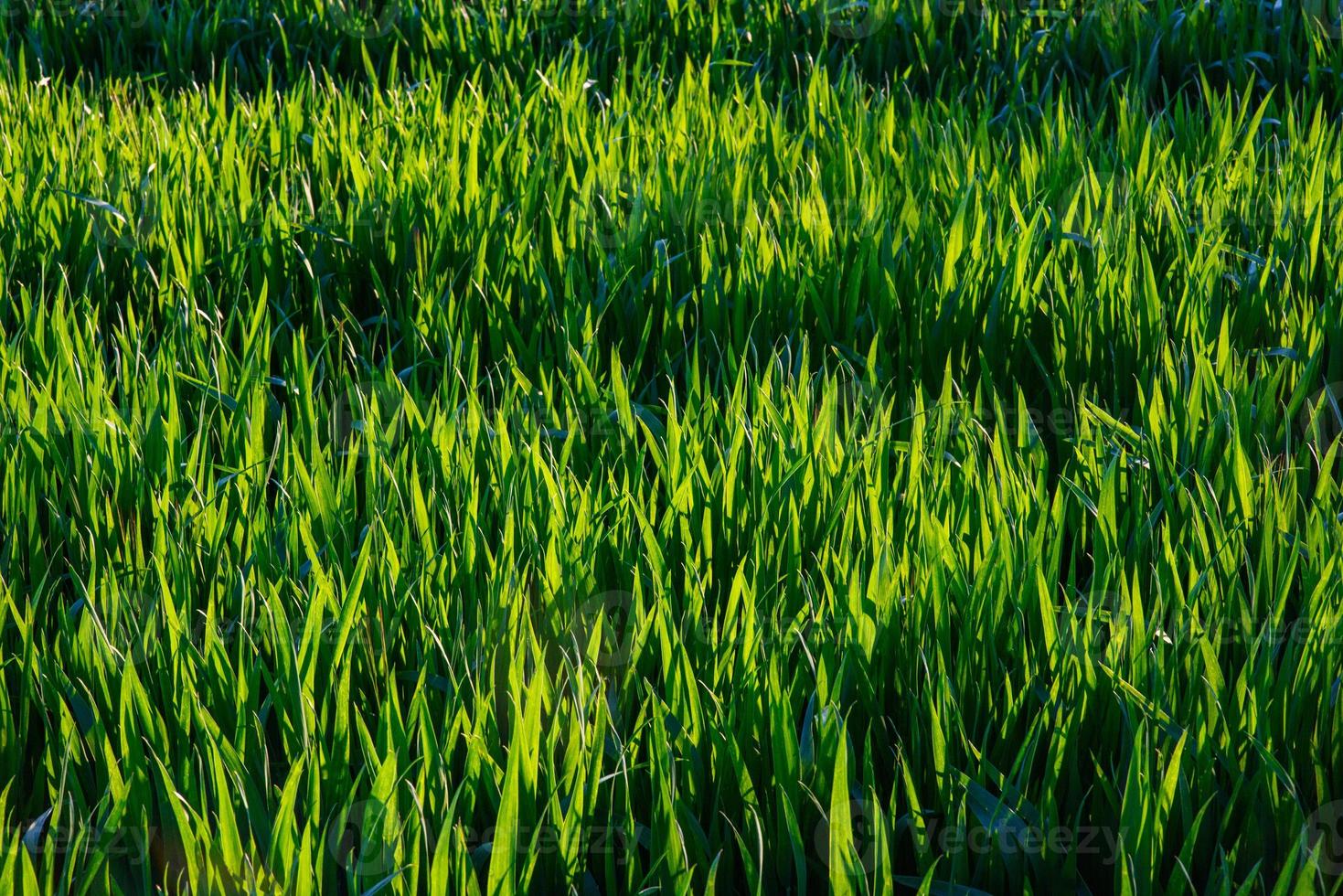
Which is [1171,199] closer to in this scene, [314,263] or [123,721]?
[314,263]

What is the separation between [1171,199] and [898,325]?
56cm

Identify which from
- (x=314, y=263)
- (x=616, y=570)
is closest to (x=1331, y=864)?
(x=616, y=570)

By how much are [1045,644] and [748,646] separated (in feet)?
0.87

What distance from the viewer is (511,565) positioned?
1.17m

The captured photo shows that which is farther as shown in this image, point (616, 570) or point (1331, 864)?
point (616, 570)

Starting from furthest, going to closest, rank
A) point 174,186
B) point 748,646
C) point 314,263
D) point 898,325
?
point 174,186 < point 314,263 < point 898,325 < point 748,646

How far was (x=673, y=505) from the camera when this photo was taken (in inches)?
49.9

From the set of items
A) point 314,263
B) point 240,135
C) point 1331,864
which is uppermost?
point 240,135

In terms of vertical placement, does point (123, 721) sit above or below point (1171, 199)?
below

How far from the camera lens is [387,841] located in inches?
35.0

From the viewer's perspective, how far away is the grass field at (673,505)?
0.95 meters

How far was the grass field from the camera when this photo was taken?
3.12 feet

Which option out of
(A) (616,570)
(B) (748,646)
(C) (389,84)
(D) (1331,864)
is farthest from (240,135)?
(D) (1331,864)

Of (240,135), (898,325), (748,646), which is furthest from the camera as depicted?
(240,135)
